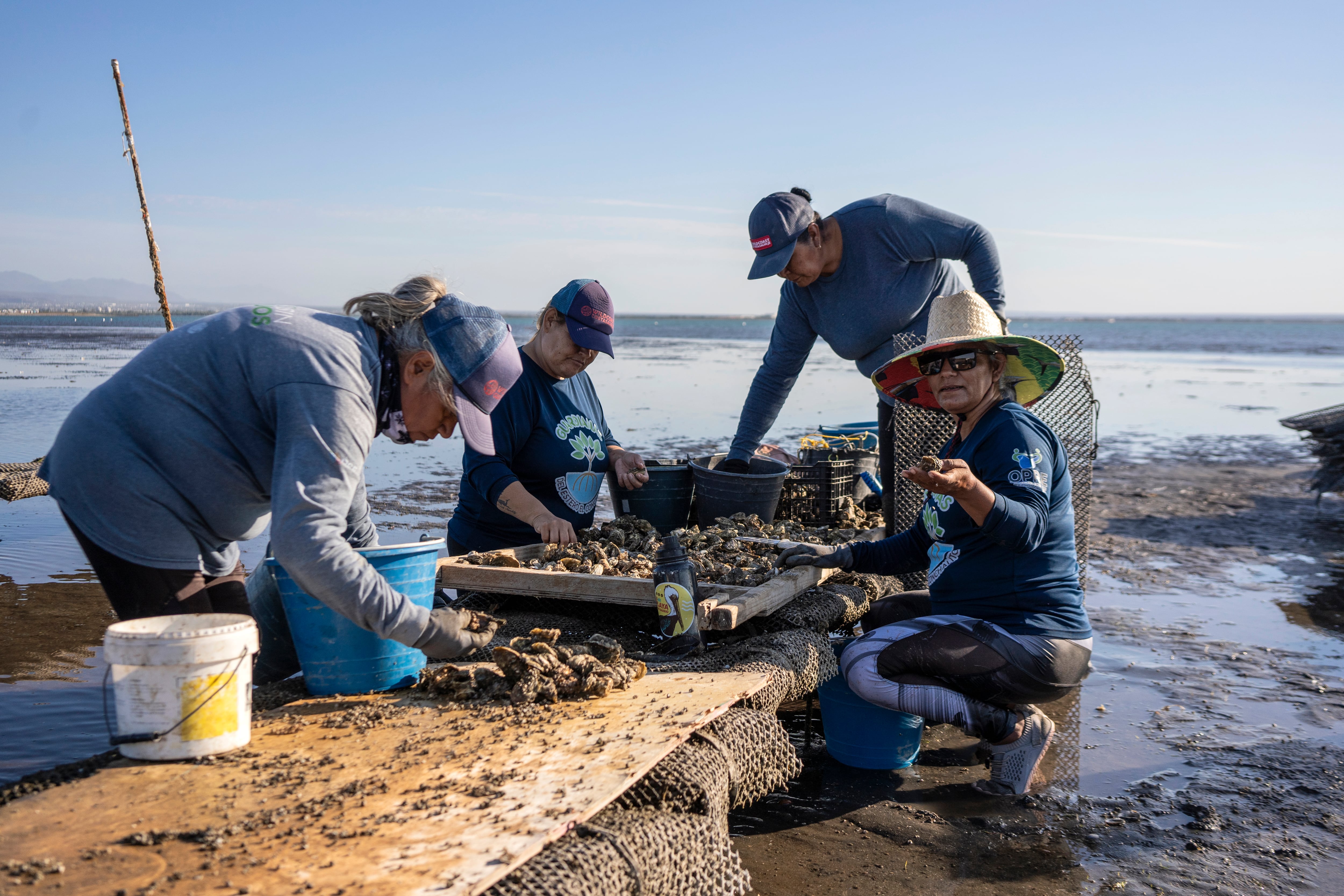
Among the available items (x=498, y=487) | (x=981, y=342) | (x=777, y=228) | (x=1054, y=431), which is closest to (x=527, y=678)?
(x=498, y=487)

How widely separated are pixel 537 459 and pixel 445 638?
2.18 metres

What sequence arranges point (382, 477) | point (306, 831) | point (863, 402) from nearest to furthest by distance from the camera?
point (306, 831), point (382, 477), point (863, 402)

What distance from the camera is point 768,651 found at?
359cm

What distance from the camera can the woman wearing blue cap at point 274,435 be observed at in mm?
2256

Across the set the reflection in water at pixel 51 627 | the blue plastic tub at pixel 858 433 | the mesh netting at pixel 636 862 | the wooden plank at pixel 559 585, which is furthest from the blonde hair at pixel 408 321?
the blue plastic tub at pixel 858 433

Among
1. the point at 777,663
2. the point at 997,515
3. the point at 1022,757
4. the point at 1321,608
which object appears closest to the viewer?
the point at 997,515

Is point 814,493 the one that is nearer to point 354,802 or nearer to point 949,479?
point 949,479

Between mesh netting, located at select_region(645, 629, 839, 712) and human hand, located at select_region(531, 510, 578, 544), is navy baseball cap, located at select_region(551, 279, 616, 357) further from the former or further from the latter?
mesh netting, located at select_region(645, 629, 839, 712)

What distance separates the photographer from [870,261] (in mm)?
5109

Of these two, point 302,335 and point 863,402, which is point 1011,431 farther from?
point 863,402

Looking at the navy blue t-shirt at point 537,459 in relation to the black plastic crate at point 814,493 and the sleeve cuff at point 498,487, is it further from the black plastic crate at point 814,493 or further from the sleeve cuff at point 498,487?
the black plastic crate at point 814,493

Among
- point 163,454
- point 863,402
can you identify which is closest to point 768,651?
point 163,454

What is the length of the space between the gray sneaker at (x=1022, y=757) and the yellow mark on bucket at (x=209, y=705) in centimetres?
280

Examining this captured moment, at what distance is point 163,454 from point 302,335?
19.7 inches
